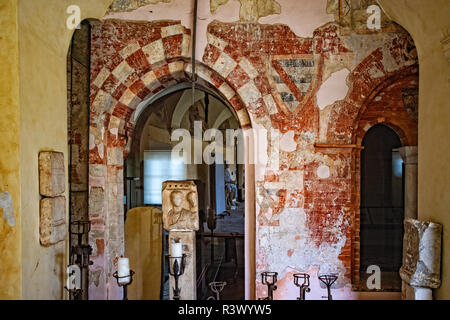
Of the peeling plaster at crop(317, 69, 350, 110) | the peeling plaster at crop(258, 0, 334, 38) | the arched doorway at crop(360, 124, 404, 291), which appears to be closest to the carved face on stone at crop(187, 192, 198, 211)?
the peeling plaster at crop(317, 69, 350, 110)

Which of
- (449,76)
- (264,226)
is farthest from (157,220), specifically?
→ (449,76)

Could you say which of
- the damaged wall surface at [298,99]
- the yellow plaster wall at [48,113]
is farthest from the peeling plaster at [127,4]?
the yellow plaster wall at [48,113]

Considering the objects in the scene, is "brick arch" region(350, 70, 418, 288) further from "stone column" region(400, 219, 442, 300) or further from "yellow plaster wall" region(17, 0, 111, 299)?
"yellow plaster wall" region(17, 0, 111, 299)

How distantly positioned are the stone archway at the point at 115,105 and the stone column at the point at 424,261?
2.02 metres

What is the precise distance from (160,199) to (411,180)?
237 inches

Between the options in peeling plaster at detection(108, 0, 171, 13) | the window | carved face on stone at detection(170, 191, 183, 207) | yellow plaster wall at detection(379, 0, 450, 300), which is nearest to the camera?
yellow plaster wall at detection(379, 0, 450, 300)

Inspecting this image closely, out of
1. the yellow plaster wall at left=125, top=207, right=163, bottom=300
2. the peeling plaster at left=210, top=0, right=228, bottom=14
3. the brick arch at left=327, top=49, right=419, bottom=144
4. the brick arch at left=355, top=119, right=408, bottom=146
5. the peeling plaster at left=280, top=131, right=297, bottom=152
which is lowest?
the yellow plaster wall at left=125, top=207, right=163, bottom=300

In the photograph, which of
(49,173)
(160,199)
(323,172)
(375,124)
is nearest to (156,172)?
(160,199)

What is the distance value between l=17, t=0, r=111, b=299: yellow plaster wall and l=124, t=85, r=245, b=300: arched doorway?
5.87ft

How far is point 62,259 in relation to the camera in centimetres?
288

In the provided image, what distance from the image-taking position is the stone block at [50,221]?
101 inches

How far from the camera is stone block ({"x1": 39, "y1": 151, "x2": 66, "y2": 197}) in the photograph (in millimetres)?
2527

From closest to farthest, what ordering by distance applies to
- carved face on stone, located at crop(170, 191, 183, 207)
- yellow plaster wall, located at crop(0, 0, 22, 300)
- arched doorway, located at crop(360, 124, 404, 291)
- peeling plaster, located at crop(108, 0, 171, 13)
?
1. yellow plaster wall, located at crop(0, 0, 22, 300)
2. carved face on stone, located at crop(170, 191, 183, 207)
3. peeling plaster, located at crop(108, 0, 171, 13)
4. arched doorway, located at crop(360, 124, 404, 291)

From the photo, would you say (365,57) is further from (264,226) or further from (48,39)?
(48,39)
